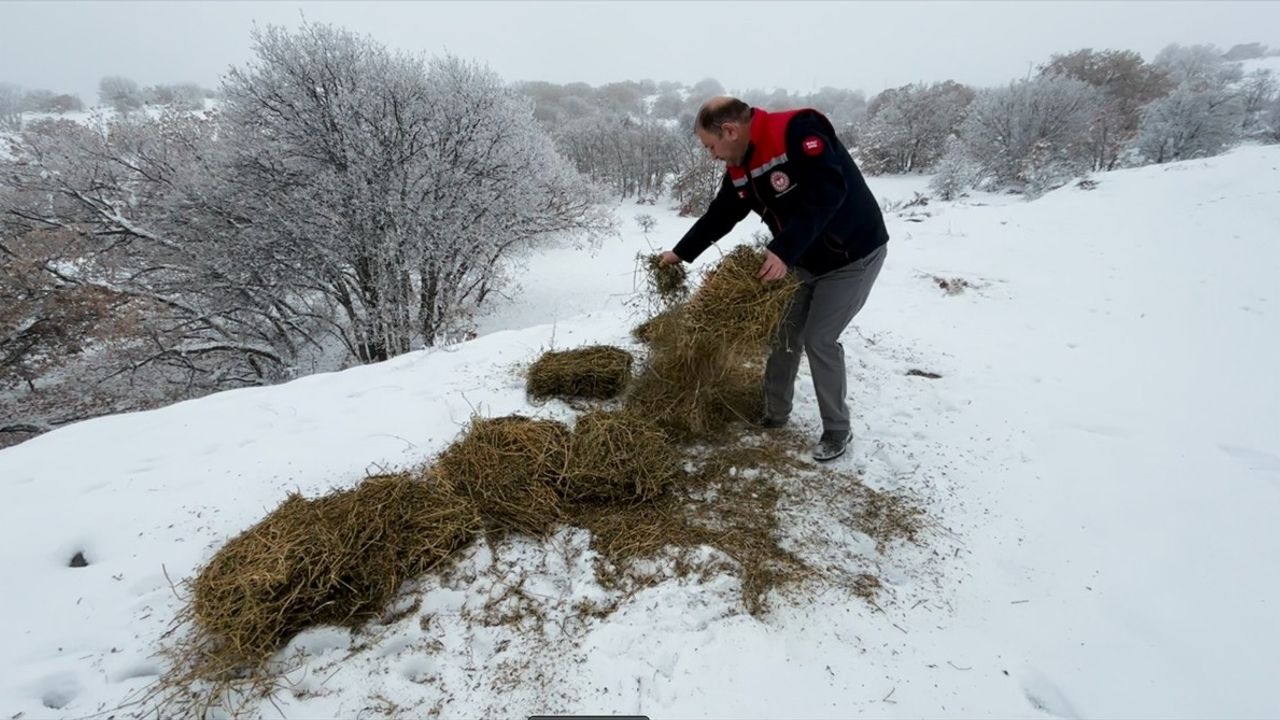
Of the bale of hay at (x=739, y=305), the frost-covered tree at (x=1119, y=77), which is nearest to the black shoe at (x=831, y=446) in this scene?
the bale of hay at (x=739, y=305)

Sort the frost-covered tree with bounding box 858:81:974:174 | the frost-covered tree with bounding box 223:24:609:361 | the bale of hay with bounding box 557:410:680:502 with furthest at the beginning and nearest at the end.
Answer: the frost-covered tree with bounding box 858:81:974:174
the frost-covered tree with bounding box 223:24:609:361
the bale of hay with bounding box 557:410:680:502

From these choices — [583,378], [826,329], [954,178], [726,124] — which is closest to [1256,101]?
[954,178]

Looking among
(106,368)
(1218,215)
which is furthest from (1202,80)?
(106,368)

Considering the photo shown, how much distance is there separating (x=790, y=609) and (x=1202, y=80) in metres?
36.4

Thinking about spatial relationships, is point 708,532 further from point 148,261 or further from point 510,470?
point 148,261

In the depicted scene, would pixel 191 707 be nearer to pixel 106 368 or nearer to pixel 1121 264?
pixel 1121 264

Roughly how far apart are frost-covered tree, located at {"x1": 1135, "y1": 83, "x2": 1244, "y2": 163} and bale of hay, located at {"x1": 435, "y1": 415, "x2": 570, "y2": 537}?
24512 mm

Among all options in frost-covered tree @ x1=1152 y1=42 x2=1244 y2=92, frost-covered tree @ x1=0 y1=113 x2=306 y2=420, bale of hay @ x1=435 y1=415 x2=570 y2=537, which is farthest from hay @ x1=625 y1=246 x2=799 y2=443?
frost-covered tree @ x1=1152 y1=42 x2=1244 y2=92

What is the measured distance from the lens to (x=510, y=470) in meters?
2.49

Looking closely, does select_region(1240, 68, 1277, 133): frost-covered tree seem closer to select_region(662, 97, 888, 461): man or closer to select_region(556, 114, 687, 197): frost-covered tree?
select_region(556, 114, 687, 197): frost-covered tree

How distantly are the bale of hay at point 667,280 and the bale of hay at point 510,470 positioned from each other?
0.98 m

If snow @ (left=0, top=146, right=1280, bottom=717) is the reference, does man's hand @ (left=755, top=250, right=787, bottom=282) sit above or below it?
above

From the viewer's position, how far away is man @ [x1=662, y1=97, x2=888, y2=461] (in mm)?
2225

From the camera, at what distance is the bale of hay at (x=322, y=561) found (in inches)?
67.8
